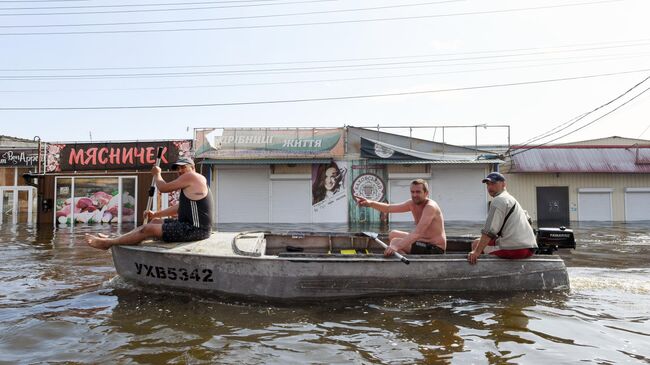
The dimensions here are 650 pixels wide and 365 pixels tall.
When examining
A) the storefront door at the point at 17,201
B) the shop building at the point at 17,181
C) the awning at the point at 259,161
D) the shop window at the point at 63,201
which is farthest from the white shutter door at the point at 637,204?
the shop building at the point at 17,181

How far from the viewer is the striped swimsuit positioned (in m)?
6.02

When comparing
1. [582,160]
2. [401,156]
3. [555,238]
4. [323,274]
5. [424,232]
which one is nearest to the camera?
[323,274]

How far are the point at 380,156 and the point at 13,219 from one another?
18.9m

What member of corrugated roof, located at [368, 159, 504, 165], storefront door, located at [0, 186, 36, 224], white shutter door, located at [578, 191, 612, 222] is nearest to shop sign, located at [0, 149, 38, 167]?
storefront door, located at [0, 186, 36, 224]

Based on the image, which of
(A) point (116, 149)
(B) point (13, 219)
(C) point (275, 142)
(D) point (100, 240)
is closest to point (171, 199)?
(A) point (116, 149)

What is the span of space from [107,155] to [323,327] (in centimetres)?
2066

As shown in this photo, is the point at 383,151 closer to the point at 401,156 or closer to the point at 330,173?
the point at 401,156

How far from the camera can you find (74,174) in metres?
22.2

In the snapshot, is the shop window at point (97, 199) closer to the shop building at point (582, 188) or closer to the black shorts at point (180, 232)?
the black shorts at point (180, 232)

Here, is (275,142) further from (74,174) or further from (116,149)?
(74,174)

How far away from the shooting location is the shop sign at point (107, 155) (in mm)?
22062

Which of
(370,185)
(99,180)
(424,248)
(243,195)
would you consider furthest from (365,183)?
(424,248)

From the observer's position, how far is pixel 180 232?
6031 mm

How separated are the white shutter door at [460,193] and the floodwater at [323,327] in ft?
50.1
